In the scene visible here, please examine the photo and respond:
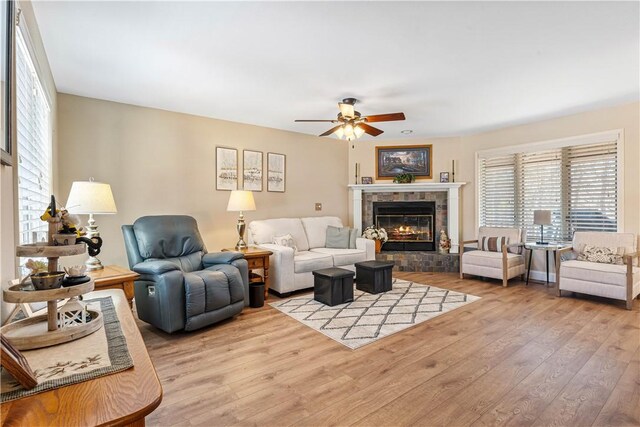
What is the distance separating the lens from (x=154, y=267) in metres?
2.93

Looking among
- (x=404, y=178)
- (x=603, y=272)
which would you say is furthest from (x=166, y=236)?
(x=603, y=272)

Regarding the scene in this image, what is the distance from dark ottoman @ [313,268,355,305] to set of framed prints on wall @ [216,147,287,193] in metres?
1.91

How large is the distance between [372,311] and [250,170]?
2788 mm

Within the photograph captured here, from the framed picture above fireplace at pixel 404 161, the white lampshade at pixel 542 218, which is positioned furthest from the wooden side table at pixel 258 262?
the white lampshade at pixel 542 218

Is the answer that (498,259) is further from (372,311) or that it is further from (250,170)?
(250,170)

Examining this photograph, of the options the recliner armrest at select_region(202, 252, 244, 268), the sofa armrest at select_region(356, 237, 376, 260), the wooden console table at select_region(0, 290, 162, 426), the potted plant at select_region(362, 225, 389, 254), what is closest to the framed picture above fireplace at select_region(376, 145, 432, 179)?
the potted plant at select_region(362, 225, 389, 254)

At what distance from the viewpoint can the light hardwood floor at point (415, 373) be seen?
1876 mm

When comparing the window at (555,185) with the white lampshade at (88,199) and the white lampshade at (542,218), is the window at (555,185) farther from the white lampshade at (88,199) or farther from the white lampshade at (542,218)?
the white lampshade at (88,199)

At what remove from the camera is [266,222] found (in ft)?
16.1

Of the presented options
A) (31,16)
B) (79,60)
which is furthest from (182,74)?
(31,16)

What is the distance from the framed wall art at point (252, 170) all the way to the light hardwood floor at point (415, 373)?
226cm

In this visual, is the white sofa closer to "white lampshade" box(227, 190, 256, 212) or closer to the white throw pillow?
the white throw pillow

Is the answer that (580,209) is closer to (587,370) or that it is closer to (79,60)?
(587,370)

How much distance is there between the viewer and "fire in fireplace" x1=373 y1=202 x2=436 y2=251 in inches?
242
